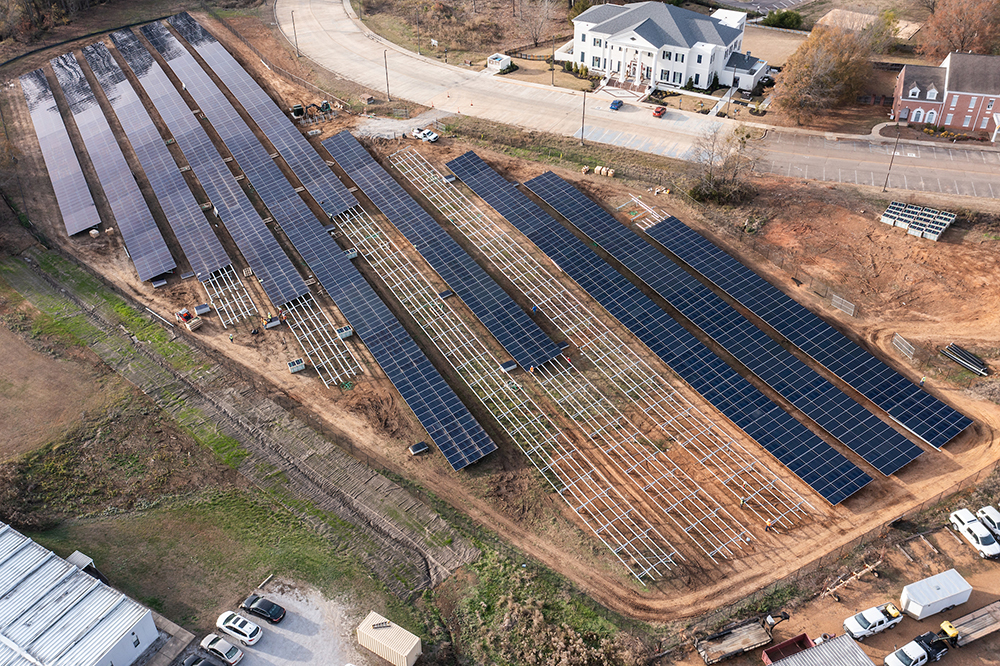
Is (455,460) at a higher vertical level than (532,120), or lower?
lower

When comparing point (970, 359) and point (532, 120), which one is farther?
point (532, 120)

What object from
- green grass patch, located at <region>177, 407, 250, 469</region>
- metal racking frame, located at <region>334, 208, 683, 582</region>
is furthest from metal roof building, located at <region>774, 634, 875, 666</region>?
green grass patch, located at <region>177, 407, 250, 469</region>

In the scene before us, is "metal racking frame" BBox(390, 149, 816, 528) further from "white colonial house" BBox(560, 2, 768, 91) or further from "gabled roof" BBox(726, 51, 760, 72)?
"gabled roof" BBox(726, 51, 760, 72)

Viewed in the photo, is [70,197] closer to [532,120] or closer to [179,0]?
[532,120]

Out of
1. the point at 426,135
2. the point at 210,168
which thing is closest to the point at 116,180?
the point at 210,168

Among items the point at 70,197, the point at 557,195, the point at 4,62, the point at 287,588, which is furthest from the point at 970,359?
the point at 4,62

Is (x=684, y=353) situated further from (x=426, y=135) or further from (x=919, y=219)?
(x=426, y=135)

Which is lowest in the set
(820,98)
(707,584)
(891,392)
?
(707,584)
